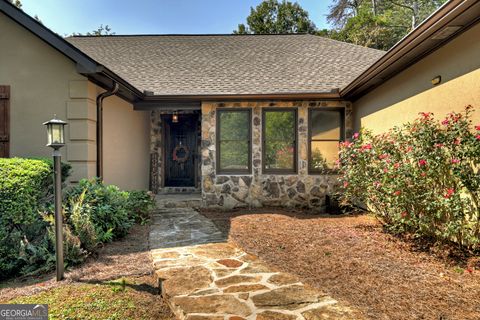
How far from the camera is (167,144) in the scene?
32.3 ft

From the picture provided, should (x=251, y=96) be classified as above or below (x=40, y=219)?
above

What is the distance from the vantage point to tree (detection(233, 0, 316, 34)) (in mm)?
24289

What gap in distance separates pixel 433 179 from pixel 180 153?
7550 mm

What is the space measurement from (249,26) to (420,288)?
2586cm

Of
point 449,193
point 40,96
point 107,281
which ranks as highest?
point 40,96

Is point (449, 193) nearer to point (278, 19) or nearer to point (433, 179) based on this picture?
point (433, 179)

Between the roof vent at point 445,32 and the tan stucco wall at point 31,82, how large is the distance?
561 centimetres

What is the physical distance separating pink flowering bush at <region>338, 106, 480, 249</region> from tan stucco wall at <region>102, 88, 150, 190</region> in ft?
17.3

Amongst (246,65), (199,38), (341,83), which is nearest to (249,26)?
(199,38)

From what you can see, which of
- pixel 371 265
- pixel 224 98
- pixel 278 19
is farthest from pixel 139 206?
pixel 278 19

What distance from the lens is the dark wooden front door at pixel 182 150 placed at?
9.86 meters

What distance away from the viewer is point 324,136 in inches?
297

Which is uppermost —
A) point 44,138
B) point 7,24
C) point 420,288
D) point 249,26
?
point 249,26

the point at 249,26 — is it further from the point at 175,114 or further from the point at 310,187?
the point at 310,187
